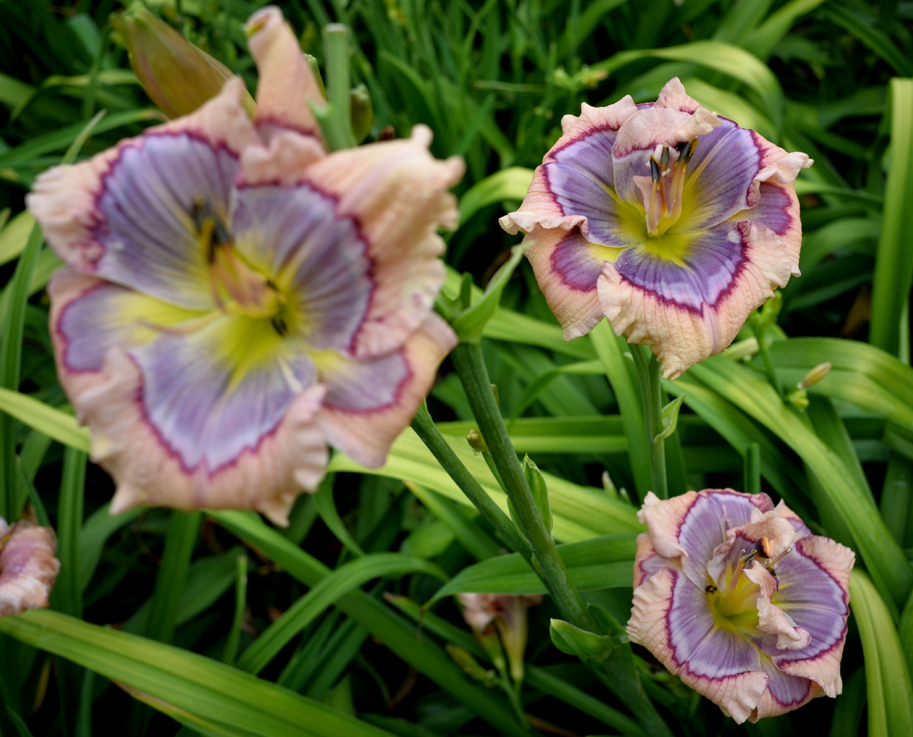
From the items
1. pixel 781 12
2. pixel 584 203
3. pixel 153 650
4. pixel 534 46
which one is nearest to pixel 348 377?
pixel 584 203

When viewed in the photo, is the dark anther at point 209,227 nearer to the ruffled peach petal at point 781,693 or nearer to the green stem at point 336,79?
the green stem at point 336,79

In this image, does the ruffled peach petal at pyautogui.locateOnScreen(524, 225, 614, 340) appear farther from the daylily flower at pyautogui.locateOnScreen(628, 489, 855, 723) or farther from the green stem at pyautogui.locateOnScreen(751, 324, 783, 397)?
the green stem at pyautogui.locateOnScreen(751, 324, 783, 397)

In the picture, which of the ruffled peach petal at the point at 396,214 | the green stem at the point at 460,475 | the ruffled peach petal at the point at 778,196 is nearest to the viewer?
the ruffled peach petal at the point at 396,214

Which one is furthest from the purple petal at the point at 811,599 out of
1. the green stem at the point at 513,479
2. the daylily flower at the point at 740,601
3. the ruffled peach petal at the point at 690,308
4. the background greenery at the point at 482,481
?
the ruffled peach petal at the point at 690,308

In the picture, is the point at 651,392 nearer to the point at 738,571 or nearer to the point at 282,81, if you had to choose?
the point at 738,571

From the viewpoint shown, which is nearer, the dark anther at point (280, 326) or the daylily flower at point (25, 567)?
the dark anther at point (280, 326)

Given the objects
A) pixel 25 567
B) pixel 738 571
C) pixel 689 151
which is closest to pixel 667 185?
pixel 689 151
